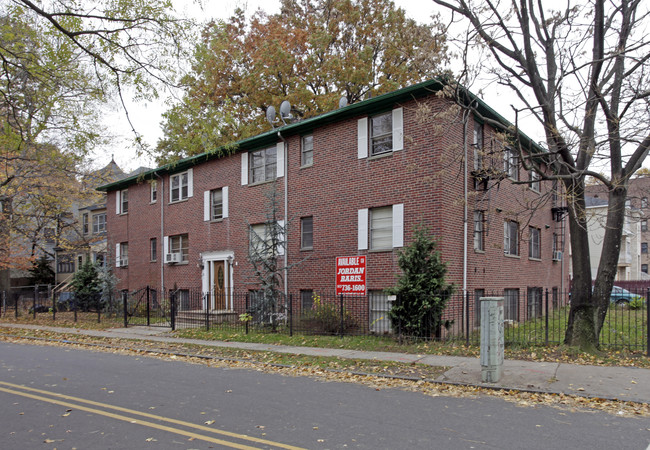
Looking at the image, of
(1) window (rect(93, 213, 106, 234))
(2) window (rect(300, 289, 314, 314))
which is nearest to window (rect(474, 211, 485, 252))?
(2) window (rect(300, 289, 314, 314))

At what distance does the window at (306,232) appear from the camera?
1798 centimetres

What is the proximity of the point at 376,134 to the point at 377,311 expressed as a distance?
5757 mm

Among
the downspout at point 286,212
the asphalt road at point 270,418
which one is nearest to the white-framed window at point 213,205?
the downspout at point 286,212

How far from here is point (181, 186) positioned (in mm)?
23844

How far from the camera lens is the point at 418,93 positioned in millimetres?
14797

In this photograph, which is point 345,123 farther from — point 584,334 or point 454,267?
point 584,334

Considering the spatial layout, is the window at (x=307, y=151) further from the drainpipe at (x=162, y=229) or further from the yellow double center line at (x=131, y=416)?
the yellow double center line at (x=131, y=416)

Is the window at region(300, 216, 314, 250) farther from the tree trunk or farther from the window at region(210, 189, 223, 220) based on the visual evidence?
the tree trunk

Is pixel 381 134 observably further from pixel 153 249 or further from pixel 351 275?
pixel 153 249

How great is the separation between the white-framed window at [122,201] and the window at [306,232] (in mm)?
13631

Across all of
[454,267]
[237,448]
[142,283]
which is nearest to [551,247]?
[454,267]

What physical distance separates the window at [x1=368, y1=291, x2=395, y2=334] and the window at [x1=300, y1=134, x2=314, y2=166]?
5.47 m

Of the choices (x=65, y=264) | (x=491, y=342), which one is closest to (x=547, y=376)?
(x=491, y=342)

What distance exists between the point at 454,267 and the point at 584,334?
4.54 metres
